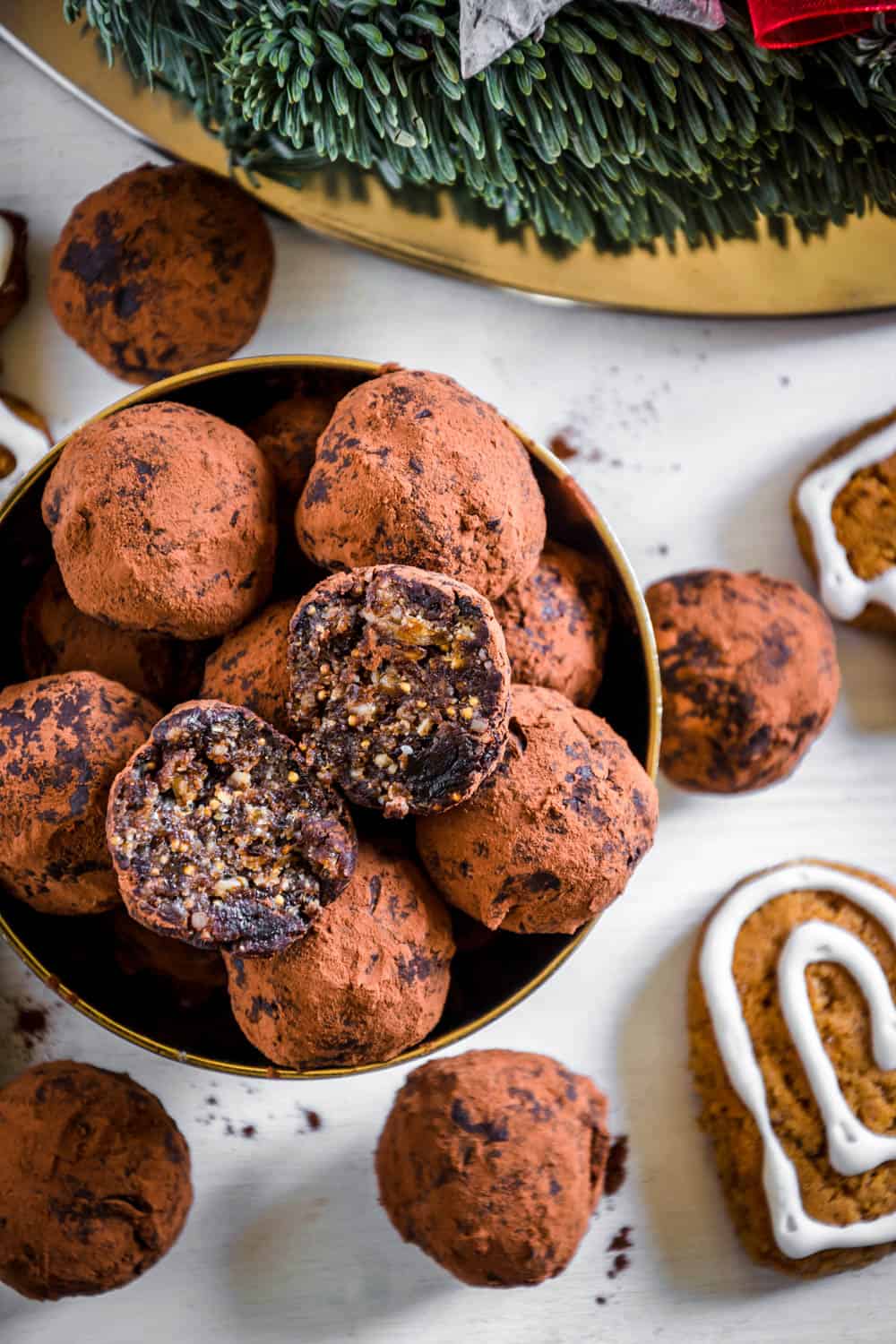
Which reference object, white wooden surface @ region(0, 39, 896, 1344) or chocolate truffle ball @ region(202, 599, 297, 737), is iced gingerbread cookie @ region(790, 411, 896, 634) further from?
chocolate truffle ball @ region(202, 599, 297, 737)

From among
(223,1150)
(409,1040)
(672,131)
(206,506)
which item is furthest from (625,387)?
(223,1150)

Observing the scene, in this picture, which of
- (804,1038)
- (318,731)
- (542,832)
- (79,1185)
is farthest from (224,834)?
(804,1038)

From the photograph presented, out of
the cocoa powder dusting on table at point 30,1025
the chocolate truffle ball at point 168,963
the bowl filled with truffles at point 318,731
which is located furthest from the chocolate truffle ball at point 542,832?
the cocoa powder dusting on table at point 30,1025

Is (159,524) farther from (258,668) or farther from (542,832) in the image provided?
(542,832)

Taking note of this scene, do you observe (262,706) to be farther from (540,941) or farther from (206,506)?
(540,941)

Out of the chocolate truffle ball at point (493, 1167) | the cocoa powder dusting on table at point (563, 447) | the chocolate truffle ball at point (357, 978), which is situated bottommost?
the chocolate truffle ball at point (493, 1167)

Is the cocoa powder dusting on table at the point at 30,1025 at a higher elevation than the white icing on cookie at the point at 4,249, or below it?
below

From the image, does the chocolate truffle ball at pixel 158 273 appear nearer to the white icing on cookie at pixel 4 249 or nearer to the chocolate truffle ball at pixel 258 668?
A: the white icing on cookie at pixel 4 249
